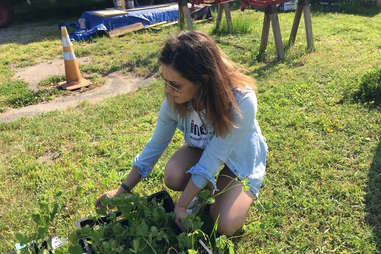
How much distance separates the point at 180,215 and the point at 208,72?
789mm

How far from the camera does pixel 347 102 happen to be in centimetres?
402

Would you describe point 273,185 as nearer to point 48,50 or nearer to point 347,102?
point 347,102

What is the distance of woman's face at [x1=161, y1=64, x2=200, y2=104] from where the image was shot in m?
1.85

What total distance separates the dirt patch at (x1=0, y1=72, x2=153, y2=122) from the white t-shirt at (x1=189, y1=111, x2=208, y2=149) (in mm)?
2635

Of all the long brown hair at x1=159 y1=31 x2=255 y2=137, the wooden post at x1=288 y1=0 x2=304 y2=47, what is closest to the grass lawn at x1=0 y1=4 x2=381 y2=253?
the wooden post at x1=288 y1=0 x2=304 y2=47

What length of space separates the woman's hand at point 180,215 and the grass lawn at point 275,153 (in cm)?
38

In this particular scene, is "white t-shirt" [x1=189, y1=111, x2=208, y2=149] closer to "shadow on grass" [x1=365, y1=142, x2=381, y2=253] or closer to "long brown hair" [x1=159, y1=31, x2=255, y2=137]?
"long brown hair" [x1=159, y1=31, x2=255, y2=137]

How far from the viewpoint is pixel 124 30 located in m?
7.96

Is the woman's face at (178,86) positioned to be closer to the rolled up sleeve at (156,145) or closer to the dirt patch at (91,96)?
the rolled up sleeve at (156,145)

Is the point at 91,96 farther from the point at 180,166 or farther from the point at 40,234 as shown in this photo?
the point at 40,234

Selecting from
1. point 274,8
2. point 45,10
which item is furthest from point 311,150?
point 45,10

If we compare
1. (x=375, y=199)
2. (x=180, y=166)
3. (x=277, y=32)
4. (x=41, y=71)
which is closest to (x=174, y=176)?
(x=180, y=166)

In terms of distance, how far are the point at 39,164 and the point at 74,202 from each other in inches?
29.6

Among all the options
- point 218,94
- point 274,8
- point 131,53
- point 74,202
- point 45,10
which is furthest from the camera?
point 45,10
